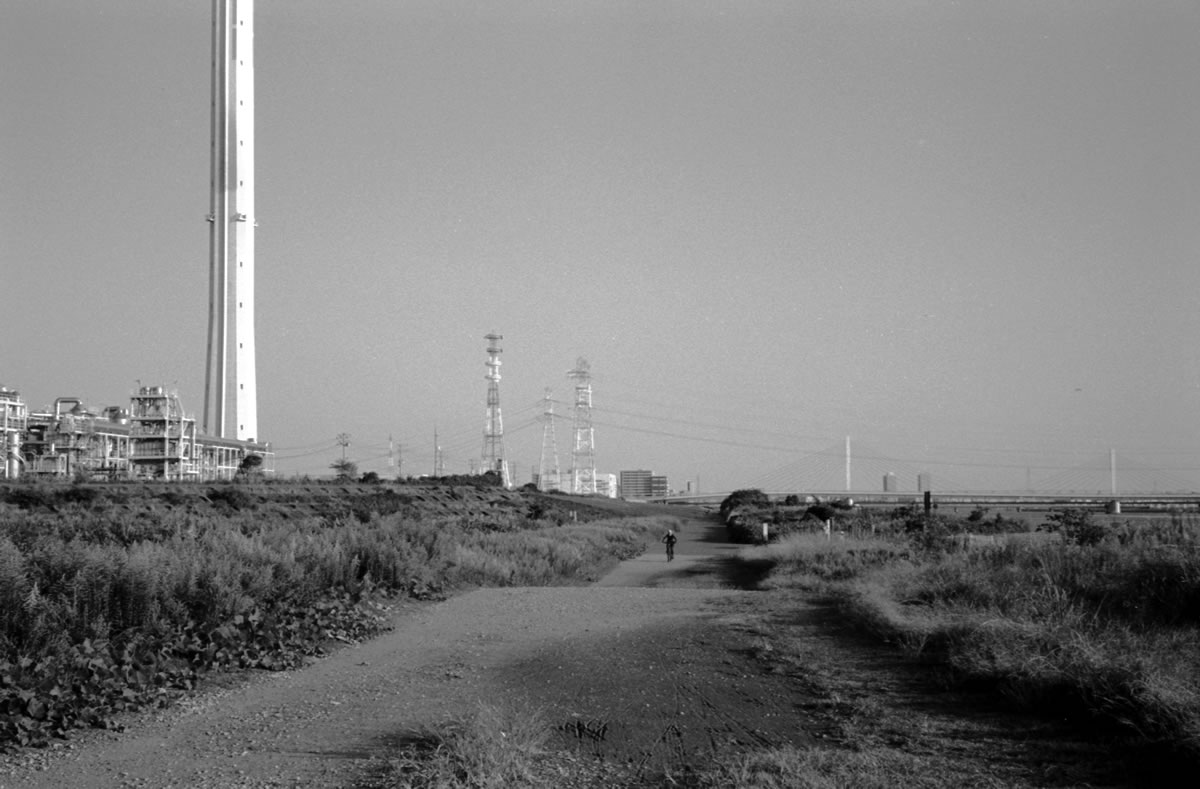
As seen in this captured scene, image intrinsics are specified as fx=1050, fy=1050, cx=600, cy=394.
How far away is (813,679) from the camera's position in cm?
1059

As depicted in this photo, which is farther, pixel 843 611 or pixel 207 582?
pixel 843 611

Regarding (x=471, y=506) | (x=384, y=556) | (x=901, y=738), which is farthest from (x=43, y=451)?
(x=901, y=738)

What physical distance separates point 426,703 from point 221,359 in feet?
325

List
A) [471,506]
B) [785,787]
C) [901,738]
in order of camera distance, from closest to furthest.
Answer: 1. [785,787]
2. [901,738]
3. [471,506]

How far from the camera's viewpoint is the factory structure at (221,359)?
3917 inches

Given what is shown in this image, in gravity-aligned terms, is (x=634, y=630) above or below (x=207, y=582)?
below

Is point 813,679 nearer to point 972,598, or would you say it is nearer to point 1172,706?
point 1172,706

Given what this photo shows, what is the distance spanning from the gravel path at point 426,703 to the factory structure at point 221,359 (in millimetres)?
88363

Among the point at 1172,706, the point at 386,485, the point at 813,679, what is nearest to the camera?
the point at 1172,706

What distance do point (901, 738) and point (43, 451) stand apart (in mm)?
103757

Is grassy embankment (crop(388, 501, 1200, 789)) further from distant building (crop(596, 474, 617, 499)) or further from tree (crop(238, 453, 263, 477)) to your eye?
distant building (crop(596, 474, 617, 499))

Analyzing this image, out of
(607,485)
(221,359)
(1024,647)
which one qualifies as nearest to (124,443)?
(221,359)

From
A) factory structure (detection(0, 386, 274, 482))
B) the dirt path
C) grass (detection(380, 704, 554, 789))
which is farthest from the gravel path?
factory structure (detection(0, 386, 274, 482))

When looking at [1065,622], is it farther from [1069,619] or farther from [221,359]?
[221,359]
